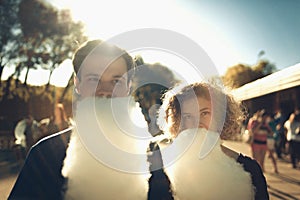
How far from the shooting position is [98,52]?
151 cm

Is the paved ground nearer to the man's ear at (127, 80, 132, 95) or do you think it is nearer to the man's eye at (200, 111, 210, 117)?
the man's eye at (200, 111, 210, 117)

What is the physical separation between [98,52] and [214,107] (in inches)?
26.5

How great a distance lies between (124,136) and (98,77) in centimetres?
26

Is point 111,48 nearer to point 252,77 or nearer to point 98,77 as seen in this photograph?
point 98,77

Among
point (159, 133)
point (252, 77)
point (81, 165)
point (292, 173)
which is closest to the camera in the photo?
point (81, 165)

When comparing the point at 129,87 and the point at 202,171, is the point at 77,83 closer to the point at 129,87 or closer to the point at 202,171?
the point at 129,87

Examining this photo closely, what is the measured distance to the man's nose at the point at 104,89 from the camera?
1447 mm

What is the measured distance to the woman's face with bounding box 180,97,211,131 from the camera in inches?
68.6

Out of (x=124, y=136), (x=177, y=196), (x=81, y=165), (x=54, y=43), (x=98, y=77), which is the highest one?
(x=54, y=43)

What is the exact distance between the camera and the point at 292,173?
9883 millimetres

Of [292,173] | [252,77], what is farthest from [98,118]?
[252,77]

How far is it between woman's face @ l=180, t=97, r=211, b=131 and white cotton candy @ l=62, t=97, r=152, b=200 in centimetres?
35

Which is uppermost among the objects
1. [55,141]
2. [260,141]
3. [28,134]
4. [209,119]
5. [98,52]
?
[98,52]

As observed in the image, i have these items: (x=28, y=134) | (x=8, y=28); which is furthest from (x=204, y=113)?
(x=8, y=28)
